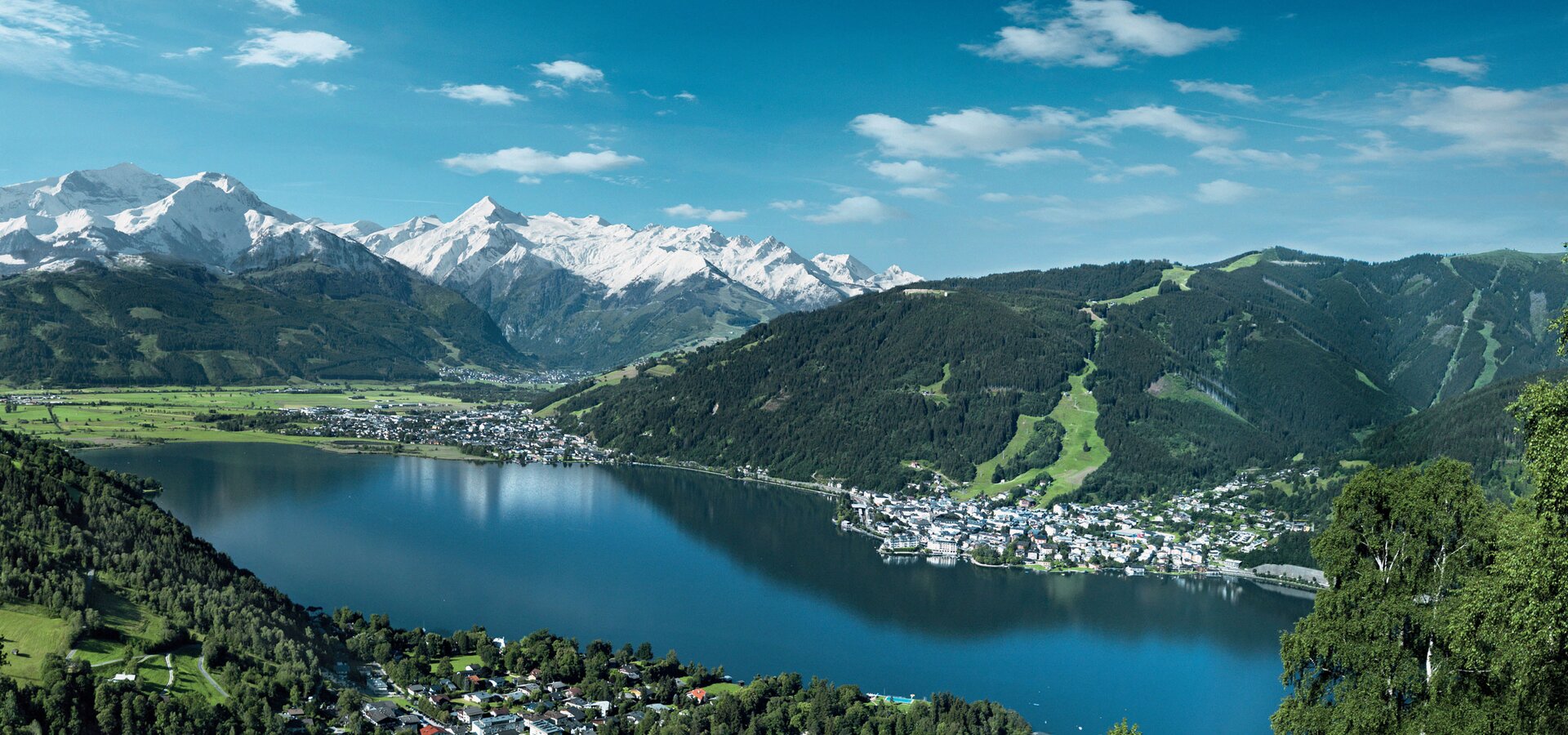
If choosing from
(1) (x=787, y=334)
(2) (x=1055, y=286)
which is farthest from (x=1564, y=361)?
(1) (x=787, y=334)

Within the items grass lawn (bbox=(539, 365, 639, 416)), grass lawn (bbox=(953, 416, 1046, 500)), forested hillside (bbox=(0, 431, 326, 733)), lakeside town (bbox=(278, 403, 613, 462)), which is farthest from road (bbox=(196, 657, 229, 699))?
grass lawn (bbox=(539, 365, 639, 416))

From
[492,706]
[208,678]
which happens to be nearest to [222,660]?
[208,678]

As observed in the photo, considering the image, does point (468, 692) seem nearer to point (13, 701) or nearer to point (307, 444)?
point (13, 701)

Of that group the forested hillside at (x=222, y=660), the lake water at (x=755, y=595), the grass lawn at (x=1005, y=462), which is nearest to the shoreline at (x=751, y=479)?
the lake water at (x=755, y=595)

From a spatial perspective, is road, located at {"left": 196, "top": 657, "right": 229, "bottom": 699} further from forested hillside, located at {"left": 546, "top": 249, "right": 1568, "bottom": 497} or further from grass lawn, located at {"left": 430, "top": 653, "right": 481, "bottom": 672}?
forested hillside, located at {"left": 546, "top": 249, "right": 1568, "bottom": 497}

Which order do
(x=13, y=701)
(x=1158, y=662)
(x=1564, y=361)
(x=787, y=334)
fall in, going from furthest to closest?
1. (x=787, y=334)
2. (x=1564, y=361)
3. (x=1158, y=662)
4. (x=13, y=701)

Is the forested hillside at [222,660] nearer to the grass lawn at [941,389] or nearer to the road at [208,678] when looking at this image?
the road at [208,678]
